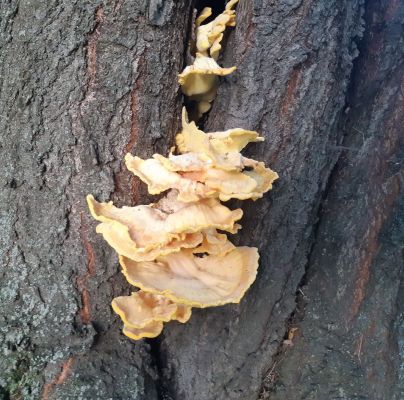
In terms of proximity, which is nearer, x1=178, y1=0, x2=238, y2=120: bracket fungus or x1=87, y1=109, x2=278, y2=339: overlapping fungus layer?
x1=87, y1=109, x2=278, y2=339: overlapping fungus layer

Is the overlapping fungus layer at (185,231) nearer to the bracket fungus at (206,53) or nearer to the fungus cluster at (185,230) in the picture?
the fungus cluster at (185,230)

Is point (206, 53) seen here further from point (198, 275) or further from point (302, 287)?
point (302, 287)

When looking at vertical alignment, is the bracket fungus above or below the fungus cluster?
above


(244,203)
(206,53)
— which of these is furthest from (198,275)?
(206,53)

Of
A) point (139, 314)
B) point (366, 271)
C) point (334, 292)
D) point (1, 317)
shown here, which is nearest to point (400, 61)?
point (366, 271)

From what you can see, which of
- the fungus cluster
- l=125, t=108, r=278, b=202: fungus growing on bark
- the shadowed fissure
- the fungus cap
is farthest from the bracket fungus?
Result: the fungus cap

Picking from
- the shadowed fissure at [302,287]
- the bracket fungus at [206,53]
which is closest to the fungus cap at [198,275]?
the shadowed fissure at [302,287]

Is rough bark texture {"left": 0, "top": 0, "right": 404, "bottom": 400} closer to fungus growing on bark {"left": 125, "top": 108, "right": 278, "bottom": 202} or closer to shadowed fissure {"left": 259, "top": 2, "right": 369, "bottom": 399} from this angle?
shadowed fissure {"left": 259, "top": 2, "right": 369, "bottom": 399}
